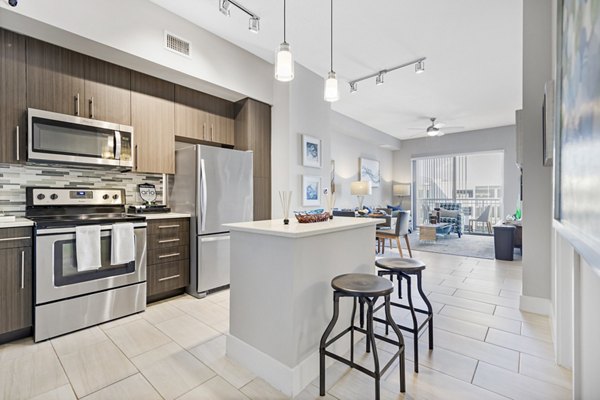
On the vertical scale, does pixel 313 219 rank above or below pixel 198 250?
above

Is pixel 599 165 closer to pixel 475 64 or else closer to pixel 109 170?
pixel 109 170

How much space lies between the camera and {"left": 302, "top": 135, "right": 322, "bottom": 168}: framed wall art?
4.07 m

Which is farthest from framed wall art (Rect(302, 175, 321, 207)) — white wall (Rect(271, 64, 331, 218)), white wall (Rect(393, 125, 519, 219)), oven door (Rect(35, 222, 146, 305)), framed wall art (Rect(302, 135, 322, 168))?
white wall (Rect(393, 125, 519, 219))

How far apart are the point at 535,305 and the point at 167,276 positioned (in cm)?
364

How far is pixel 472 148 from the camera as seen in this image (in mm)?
7797

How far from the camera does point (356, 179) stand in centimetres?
746

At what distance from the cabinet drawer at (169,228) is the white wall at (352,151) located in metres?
4.08

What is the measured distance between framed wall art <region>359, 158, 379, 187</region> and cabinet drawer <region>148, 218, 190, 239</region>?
5.33 metres

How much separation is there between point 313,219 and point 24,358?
2183 millimetres

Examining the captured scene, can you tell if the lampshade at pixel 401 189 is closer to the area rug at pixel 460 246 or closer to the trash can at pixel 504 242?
the area rug at pixel 460 246

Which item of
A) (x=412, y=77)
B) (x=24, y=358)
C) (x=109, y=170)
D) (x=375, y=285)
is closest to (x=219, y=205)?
(x=109, y=170)

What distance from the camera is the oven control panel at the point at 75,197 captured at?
98.1 inches

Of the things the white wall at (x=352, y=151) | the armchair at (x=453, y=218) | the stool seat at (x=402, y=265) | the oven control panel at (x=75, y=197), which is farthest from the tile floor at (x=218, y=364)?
the armchair at (x=453, y=218)

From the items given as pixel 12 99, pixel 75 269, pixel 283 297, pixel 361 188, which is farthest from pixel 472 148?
pixel 12 99
